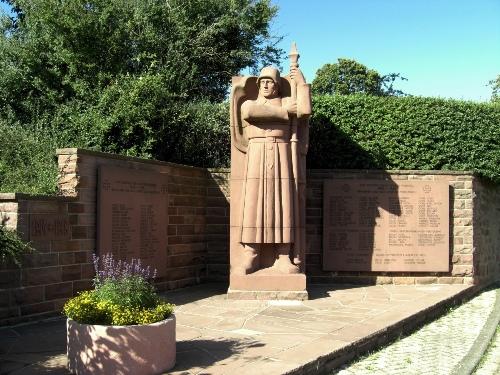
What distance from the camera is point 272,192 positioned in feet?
26.0

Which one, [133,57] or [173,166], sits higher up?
[133,57]

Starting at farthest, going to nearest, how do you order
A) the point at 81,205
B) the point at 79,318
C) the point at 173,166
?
1. the point at 173,166
2. the point at 81,205
3. the point at 79,318

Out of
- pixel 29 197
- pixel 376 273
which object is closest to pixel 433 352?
pixel 376 273

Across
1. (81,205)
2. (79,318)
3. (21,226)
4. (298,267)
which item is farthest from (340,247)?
(79,318)

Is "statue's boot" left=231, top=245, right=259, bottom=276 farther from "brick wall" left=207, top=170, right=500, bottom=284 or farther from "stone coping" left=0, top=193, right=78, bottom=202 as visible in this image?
"stone coping" left=0, top=193, right=78, bottom=202

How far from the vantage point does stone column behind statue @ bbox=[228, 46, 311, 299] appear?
25.9 ft

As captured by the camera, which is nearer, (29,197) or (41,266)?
(29,197)

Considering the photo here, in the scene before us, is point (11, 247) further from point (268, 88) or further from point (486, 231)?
point (486, 231)

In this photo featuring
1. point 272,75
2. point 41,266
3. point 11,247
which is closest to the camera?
point 11,247

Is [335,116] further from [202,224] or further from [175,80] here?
[175,80]

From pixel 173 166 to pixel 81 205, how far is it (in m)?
2.33

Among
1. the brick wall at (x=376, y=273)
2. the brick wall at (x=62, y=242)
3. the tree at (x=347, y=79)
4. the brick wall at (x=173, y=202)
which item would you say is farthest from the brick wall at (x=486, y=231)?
the tree at (x=347, y=79)

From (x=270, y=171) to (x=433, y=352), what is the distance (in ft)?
10.9

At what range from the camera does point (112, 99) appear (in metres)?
10.5
